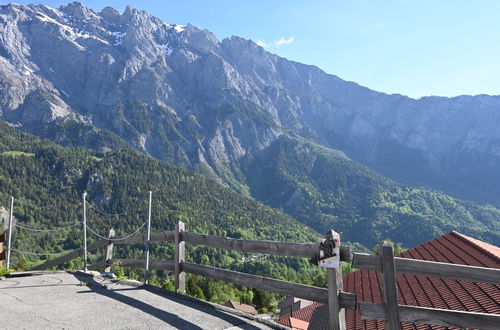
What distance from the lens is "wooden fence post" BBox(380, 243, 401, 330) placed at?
5.68 meters

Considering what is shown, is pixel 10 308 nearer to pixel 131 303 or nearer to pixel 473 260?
pixel 131 303

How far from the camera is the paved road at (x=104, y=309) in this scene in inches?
274

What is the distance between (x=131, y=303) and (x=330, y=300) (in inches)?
194

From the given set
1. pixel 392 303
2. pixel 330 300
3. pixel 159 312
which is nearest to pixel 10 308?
pixel 159 312

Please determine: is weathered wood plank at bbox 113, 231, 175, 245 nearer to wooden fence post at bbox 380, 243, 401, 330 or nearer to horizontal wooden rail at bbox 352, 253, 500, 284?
horizontal wooden rail at bbox 352, 253, 500, 284

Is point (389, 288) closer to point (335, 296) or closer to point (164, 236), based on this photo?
point (335, 296)

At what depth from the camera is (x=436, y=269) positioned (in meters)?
5.72

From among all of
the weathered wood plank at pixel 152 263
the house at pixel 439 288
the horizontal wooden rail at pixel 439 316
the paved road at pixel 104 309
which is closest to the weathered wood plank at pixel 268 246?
the horizontal wooden rail at pixel 439 316

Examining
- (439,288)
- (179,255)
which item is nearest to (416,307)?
(439,288)

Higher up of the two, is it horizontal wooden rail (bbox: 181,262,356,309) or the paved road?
horizontal wooden rail (bbox: 181,262,356,309)

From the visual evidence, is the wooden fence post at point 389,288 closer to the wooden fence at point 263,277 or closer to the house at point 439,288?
the wooden fence at point 263,277

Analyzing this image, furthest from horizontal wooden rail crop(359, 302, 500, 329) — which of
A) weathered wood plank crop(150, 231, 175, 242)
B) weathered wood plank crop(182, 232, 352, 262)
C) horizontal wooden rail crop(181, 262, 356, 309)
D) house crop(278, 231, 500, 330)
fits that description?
weathered wood plank crop(150, 231, 175, 242)

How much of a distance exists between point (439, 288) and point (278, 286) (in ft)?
16.6

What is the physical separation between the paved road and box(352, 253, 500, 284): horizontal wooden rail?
2.39 meters
